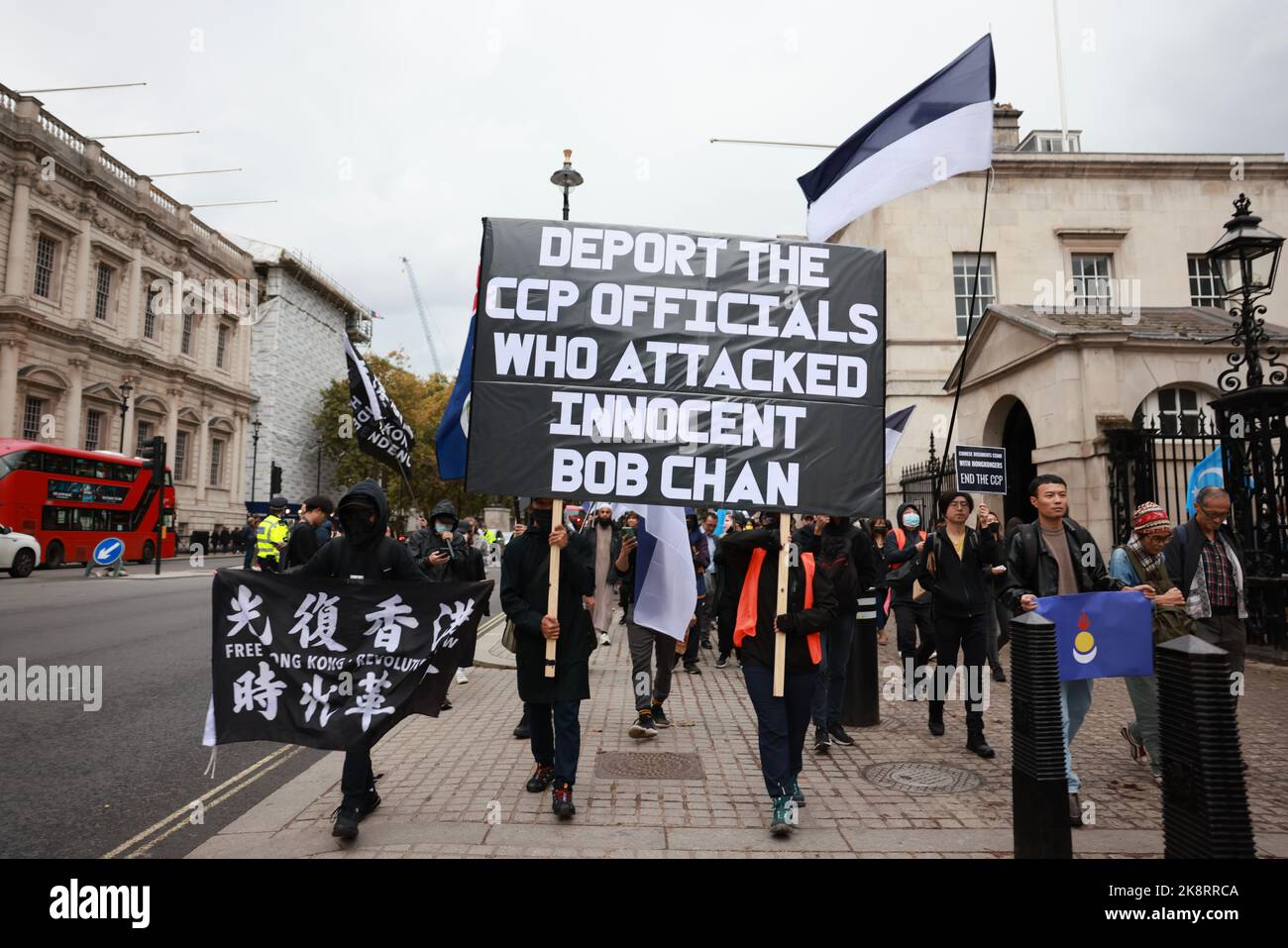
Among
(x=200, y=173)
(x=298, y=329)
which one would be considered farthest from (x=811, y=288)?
(x=298, y=329)

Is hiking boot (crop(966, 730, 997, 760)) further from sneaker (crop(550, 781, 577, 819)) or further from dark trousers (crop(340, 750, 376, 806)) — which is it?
dark trousers (crop(340, 750, 376, 806))

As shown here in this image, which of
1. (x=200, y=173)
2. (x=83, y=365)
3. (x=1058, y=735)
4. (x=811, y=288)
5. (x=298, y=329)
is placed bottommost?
(x=1058, y=735)

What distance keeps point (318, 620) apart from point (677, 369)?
2562mm

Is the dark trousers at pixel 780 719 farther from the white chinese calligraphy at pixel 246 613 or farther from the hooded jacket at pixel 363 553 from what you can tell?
the white chinese calligraphy at pixel 246 613

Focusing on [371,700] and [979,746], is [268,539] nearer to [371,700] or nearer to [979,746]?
[371,700]

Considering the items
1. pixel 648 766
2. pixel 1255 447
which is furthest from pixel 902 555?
pixel 1255 447

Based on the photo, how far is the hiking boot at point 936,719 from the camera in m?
6.53

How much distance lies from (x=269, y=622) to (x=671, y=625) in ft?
8.30

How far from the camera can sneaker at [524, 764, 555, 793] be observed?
4930 millimetres

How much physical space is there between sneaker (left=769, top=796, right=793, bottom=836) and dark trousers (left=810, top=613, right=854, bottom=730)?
Answer: 206 cm

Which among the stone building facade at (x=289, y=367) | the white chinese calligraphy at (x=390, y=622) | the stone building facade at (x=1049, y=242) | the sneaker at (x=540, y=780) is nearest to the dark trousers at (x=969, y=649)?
the sneaker at (x=540, y=780)
